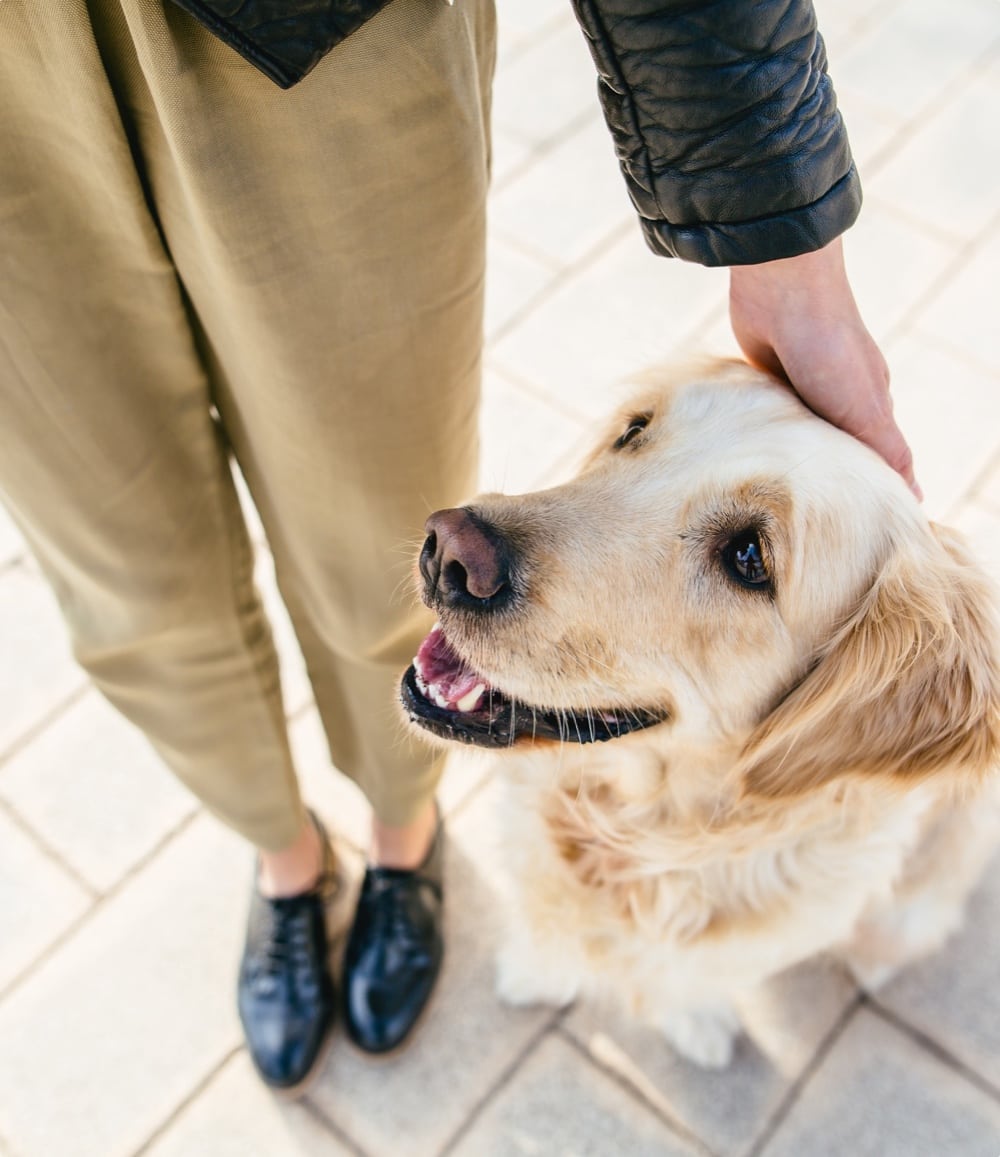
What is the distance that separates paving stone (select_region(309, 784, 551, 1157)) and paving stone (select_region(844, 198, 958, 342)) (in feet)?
6.13

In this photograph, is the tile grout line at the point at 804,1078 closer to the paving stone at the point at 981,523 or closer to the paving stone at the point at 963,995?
the paving stone at the point at 963,995

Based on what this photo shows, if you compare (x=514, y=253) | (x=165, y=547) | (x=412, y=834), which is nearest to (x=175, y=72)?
(x=165, y=547)

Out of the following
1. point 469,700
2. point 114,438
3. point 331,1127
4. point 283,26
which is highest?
point 283,26

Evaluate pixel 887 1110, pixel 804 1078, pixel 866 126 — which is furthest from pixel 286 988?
pixel 866 126

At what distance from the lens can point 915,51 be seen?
332cm

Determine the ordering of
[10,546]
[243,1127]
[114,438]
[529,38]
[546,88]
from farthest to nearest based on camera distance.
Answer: [529,38], [546,88], [10,546], [243,1127], [114,438]

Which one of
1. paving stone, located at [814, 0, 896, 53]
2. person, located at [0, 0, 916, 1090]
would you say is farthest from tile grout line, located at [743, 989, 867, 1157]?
paving stone, located at [814, 0, 896, 53]

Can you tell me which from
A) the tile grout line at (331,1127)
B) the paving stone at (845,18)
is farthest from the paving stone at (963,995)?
the paving stone at (845,18)

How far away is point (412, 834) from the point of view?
184cm

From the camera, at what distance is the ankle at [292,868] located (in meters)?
1.82

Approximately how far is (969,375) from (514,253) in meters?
1.30

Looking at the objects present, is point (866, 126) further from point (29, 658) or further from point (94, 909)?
point (94, 909)

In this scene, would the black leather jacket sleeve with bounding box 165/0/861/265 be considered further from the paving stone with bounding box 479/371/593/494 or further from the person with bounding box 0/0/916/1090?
the paving stone with bounding box 479/371/593/494

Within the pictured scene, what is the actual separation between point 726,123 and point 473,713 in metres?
0.75
